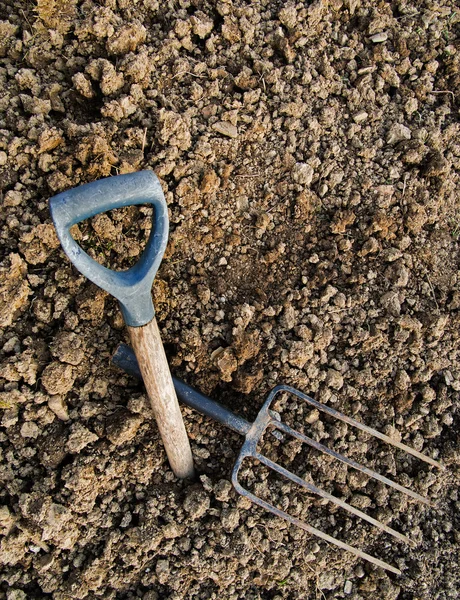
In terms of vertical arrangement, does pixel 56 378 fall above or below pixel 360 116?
below

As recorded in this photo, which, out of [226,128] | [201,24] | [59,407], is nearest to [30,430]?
[59,407]

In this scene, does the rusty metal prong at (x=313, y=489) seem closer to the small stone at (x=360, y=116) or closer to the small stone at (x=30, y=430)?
the small stone at (x=30, y=430)

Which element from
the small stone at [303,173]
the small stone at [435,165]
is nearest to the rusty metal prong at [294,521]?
the small stone at [303,173]

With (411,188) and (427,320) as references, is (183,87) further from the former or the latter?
(427,320)

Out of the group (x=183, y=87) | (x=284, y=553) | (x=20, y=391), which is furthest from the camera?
(x=183, y=87)

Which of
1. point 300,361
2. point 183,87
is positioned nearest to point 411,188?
point 300,361

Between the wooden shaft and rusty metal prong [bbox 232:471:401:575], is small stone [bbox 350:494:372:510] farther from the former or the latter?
the wooden shaft

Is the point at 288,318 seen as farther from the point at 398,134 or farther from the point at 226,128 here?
the point at 398,134
